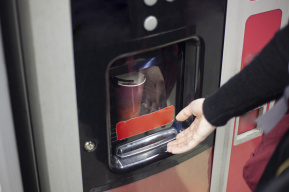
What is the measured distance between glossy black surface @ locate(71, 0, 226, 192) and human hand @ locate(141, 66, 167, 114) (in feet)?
0.24

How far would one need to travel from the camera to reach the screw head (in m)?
1.18

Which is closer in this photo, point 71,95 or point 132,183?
point 71,95

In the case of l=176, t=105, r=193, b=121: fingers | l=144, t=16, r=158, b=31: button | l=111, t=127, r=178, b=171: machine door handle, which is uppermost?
l=144, t=16, r=158, b=31: button

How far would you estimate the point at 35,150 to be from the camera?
1.17 metres

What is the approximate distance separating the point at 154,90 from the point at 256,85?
445 mm

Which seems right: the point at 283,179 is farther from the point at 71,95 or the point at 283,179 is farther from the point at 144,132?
the point at 144,132

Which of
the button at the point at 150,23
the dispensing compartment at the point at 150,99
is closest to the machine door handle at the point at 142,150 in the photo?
the dispensing compartment at the point at 150,99


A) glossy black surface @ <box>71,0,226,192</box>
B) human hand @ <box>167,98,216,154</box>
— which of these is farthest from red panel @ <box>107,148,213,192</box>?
Answer: human hand @ <box>167,98,216,154</box>

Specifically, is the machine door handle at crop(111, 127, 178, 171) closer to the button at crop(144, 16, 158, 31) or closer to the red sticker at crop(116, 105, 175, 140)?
the red sticker at crop(116, 105, 175, 140)

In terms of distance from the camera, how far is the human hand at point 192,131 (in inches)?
44.9

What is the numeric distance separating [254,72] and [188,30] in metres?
0.29

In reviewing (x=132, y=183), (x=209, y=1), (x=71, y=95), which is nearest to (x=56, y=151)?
(x=71, y=95)

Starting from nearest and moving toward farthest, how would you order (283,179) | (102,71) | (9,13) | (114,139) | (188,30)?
(283,179) → (9,13) → (102,71) → (188,30) → (114,139)

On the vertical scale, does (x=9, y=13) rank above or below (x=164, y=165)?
above
